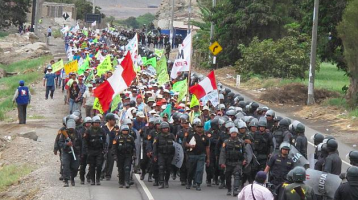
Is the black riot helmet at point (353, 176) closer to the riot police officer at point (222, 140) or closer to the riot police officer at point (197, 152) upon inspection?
the riot police officer at point (222, 140)

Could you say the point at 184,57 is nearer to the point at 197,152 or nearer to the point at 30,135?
the point at 30,135

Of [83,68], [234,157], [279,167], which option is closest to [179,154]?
[234,157]

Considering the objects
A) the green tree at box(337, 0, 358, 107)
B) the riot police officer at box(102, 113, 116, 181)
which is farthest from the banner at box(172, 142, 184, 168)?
the green tree at box(337, 0, 358, 107)

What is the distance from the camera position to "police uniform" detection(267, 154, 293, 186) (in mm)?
15570

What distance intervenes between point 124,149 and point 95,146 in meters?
0.66

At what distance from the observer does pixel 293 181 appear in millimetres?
12383

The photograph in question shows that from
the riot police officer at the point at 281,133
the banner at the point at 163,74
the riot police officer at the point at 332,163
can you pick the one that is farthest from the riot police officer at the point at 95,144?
the banner at the point at 163,74

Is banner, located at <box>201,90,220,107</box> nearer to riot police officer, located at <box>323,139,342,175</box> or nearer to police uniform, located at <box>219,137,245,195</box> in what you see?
police uniform, located at <box>219,137,245,195</box>

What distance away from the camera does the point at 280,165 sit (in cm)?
1564

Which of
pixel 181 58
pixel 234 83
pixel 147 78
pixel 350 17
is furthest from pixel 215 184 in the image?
pixel 234 83

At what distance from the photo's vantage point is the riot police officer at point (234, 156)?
17938 millimetres

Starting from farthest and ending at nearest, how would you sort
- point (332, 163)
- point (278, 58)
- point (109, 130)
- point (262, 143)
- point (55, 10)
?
point (55, 10), point (278, 58), point (109, 130), point (262, 143), point (332, 163)

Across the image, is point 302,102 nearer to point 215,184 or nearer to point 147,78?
point 147,78

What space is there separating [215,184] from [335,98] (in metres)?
20.2
